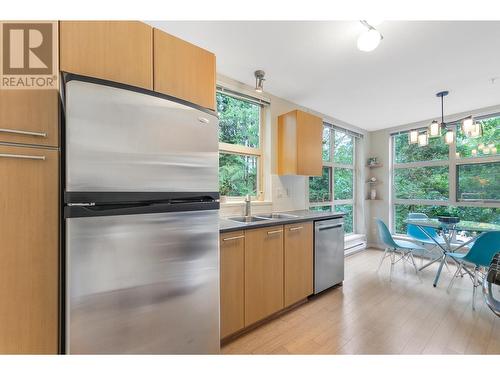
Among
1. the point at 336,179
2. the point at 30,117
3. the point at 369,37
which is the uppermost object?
the point at 369,37

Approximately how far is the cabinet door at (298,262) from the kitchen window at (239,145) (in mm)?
841

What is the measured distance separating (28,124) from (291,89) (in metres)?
2.62

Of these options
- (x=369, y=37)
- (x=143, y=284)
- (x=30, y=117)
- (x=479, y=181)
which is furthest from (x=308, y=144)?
(x=479, y=181)

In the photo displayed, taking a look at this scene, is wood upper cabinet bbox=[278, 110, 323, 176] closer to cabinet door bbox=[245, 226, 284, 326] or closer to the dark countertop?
the dark countertop

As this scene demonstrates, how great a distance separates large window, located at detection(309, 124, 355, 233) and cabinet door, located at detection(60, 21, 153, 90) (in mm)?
2944

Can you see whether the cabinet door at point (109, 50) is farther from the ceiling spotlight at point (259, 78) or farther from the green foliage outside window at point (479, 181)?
the green foliage outside window at point (479, 181)

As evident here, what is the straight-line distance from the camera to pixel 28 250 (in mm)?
970

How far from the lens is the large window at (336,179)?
3.89 m

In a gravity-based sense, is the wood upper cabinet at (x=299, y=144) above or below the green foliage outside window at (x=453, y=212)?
above

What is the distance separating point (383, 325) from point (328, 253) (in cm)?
84

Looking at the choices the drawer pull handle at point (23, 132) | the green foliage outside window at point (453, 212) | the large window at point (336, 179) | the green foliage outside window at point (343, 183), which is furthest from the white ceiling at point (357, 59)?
the green foliage outside window at point (453, 212)

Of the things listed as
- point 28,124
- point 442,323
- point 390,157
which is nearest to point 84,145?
point 28,124

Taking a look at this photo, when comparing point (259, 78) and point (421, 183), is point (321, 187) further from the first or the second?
point (259, 78)

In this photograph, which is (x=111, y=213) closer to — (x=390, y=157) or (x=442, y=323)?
(x=442, y=323)
